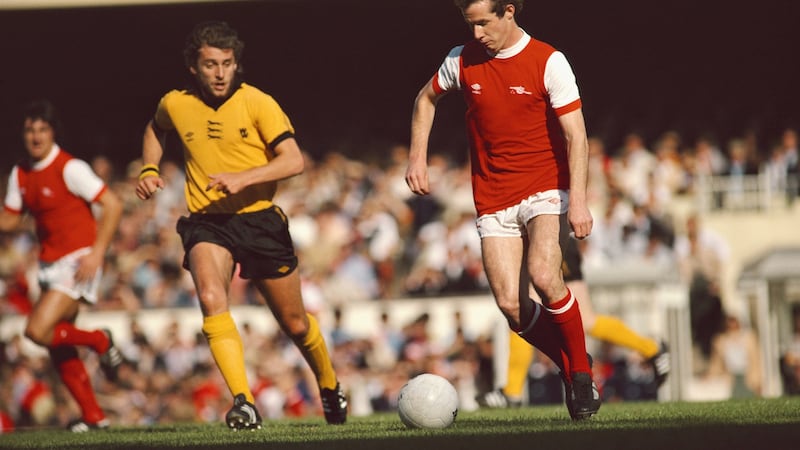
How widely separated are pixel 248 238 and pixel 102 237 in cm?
204

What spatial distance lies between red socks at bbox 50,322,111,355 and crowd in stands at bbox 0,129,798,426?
565 cm

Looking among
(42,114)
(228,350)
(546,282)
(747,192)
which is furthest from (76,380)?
(747,192)

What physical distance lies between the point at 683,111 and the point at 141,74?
34.1ft

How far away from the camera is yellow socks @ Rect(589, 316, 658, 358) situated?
11.2 meters

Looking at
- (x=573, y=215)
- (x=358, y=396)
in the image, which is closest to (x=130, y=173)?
(x=358, y=396)

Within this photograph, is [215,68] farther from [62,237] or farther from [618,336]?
[618,336]

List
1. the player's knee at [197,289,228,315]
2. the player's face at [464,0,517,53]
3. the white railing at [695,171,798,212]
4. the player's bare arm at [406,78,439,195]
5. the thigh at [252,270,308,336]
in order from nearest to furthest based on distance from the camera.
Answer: the player's face at [464,0,517,53]
the player's bare arm at [406,78,439,195]
the player's knee at [197,289,228,315]
the thigh at [252,270,308,336]
the white railing at [695,171,798,212]

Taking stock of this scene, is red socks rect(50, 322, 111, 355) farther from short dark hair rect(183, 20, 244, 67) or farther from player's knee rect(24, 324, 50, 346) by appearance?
short dark hair rect(183, 20, 244, 67)

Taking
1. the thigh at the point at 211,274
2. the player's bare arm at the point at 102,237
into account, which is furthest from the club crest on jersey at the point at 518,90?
the player's bare arm at the point at 102,237

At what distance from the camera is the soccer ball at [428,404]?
7824mm

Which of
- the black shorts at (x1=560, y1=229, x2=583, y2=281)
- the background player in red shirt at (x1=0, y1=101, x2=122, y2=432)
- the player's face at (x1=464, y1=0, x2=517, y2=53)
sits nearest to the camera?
the player's face at (x1=464, y1=0, x2=517, y2=53)

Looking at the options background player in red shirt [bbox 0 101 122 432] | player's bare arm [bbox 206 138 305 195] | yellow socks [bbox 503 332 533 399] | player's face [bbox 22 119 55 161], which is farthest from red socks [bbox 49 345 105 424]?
yellow socks [bbox 503 332 533 399]

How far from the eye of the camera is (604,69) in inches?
1041

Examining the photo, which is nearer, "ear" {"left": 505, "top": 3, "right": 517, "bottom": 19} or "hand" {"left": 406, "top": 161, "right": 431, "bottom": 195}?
"ear" {"left": 505, "top": 3, "right": 517, "bottom": 19}
